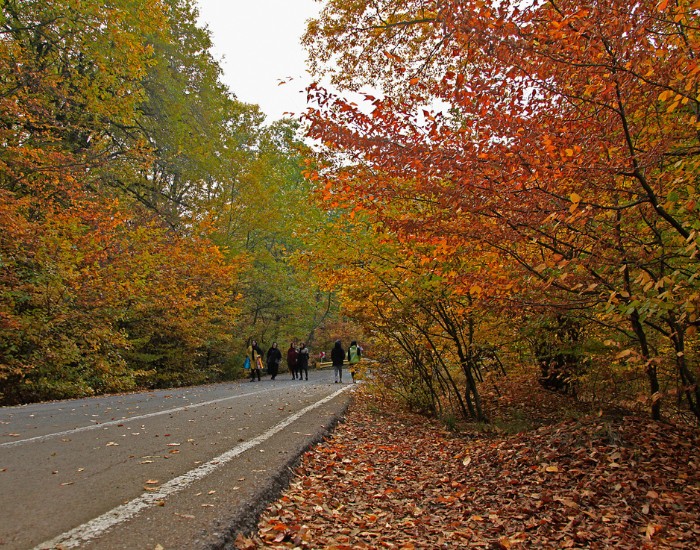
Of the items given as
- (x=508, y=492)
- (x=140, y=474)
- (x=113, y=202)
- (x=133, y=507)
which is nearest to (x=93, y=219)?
(x=113, y=202)

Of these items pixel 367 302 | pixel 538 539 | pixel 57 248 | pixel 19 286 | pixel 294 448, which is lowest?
pixel 538 539

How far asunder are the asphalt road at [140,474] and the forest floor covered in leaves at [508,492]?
11.8 inches

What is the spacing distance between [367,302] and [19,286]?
831 cm

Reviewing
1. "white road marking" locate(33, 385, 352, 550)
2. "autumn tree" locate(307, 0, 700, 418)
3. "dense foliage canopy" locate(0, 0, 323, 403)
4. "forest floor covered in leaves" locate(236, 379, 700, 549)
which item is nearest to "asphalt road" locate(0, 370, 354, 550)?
"white road marking" locate(33, 385, 352, 550)

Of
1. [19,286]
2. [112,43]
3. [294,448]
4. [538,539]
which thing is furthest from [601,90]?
[112,43]

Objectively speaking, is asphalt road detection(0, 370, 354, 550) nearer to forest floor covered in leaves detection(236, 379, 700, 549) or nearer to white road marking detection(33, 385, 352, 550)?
white road marking detection(33, 385, 352, 550)

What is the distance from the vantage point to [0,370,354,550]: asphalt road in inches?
116

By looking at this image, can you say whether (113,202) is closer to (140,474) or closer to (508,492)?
(140,474)

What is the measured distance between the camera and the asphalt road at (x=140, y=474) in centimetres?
295

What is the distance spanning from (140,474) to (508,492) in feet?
12.2

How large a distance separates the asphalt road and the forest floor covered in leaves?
30 centimetres

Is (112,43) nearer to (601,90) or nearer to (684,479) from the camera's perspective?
(601,90)

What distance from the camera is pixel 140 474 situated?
417cm

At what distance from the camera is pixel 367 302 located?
9.23 meters
